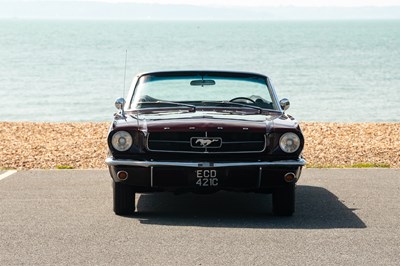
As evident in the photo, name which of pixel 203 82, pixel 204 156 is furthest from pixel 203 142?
pixel 203 82

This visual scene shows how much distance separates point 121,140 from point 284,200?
1583 millimetres

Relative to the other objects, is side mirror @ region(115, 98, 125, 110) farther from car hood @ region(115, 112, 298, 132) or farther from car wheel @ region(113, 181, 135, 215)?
car wheel @ region(113, 181, 135, 215)

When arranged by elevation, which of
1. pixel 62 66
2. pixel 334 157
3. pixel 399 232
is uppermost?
pixel 399 232

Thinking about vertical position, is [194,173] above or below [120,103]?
below

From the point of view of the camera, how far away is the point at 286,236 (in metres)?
8.42

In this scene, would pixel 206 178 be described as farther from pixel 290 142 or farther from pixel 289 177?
pixel 290 142

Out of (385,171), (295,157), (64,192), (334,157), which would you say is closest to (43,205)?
(64,192)

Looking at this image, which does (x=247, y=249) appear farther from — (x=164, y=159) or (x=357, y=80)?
(x=357, y=80)

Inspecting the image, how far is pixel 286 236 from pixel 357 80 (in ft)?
136

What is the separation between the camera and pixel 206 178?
9.06 metres

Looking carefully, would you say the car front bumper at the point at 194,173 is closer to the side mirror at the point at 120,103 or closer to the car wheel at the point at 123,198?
the car wheel at the point at 123,198

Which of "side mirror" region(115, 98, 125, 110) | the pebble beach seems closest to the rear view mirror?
"side mirror" region(115, 98, 125, 110)

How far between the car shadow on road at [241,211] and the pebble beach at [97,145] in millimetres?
3009

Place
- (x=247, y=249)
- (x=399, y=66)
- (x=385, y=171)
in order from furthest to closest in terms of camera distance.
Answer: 1. (x=399, y=66)
2. (x=385, y=171)
3. (x=247, y=249)
